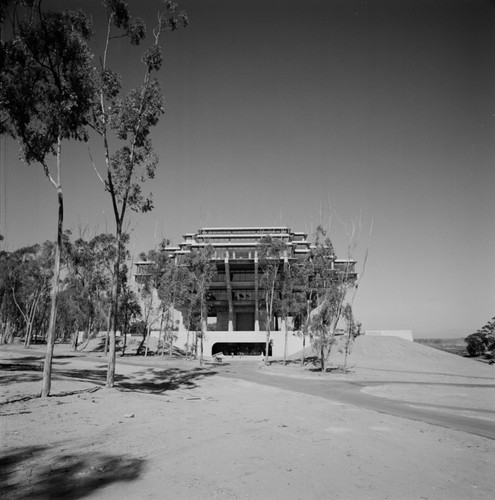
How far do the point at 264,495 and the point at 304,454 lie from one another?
248 centimetres

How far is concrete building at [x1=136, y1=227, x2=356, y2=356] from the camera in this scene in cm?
5934

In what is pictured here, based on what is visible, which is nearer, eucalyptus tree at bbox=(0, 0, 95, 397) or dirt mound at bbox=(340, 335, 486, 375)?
eucalyptus tree at bbox=(0, 0, 95, 397)

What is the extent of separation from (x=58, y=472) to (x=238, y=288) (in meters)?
62.3

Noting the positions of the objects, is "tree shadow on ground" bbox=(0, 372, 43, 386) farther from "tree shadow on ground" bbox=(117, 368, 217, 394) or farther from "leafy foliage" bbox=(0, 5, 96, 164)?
"leafy foliage" bbox=(0, 5, 96, 164)

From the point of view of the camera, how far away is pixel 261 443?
8703mm

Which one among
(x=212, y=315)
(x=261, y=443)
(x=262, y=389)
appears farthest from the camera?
(x=212, y=315)

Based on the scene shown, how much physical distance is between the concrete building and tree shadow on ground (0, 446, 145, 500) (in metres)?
48.5

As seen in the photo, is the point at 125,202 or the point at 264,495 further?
the point at 125,202

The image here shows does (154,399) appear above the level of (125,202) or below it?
below

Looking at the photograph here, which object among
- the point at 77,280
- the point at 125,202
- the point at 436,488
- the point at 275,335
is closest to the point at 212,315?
the point at 275,335

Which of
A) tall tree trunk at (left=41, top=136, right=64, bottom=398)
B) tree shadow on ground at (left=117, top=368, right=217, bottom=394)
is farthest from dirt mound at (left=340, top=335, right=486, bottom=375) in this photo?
tall tree trunk at (left=41, top=136, right=64, bottom=398)

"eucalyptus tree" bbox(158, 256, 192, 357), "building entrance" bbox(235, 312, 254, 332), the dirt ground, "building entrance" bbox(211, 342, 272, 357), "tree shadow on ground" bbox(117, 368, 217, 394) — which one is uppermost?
"eucalyptus tree" bbox(158, 256, 192, 357)

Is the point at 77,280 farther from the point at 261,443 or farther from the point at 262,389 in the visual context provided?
the point at 261,443

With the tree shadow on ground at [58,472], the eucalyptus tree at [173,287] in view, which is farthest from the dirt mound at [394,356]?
the tree shadow on ground at [58,472]
